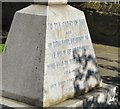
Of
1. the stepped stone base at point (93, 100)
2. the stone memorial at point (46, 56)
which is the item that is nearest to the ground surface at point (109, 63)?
the stepped stone base at point (93, 100)

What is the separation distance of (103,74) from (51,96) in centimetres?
409

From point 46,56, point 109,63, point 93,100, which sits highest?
point 46,56

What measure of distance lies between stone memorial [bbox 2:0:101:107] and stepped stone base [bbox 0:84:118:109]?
0.12 meters

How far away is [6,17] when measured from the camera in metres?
17.6

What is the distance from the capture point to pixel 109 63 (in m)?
10.6

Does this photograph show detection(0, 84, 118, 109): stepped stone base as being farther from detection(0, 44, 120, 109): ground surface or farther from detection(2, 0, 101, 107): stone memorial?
detection(0, 44, 120, 109): ground surface

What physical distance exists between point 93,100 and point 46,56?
117 centimetres

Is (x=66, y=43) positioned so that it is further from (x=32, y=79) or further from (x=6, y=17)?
(x=6, y=17)

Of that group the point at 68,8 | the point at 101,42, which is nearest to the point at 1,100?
the point at 68,8

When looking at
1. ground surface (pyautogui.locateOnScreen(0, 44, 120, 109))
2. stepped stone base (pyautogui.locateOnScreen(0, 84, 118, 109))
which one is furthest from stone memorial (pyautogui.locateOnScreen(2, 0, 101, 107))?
ground surface (pyautogui.locateOnScreen(0, 44, 120, 109))

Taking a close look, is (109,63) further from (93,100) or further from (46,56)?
(46,56)

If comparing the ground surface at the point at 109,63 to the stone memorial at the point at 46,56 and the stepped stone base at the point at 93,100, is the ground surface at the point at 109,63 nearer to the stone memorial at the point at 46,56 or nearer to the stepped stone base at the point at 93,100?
the stepped stone base at the point at 93,100

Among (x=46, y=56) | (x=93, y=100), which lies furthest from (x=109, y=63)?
(x=46, y=56)

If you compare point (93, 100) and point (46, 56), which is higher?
point (46, 56)
